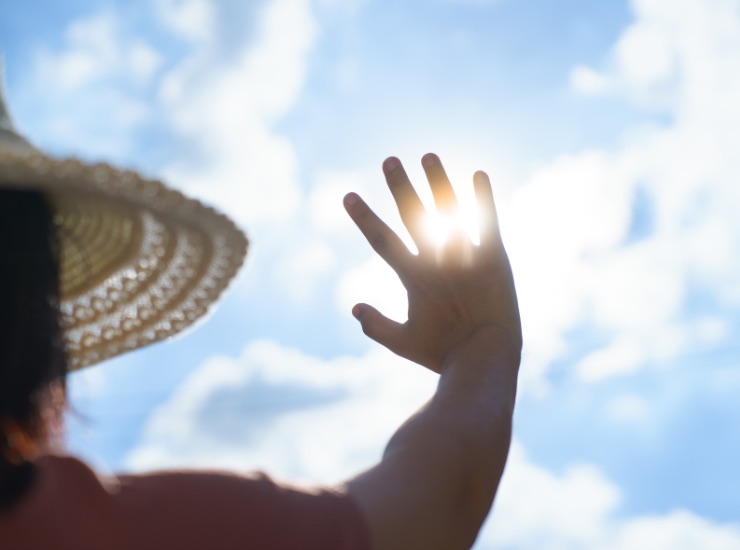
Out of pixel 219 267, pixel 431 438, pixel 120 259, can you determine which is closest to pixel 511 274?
pixel 431 438

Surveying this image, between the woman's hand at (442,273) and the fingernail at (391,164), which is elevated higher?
the fingernail at (391,164)

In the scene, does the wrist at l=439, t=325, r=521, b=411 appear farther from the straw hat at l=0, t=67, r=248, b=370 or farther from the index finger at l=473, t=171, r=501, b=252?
the straw hat at l=0, t=67, r=248, b=370

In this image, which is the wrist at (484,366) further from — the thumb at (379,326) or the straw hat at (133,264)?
the straw hat at (133,264)

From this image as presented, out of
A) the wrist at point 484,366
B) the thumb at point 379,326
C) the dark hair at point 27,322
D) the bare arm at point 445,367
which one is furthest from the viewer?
the thumb at point 379,326

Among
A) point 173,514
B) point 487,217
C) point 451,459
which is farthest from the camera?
point 487,217

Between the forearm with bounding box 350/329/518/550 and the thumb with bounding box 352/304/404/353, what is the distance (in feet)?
0.72

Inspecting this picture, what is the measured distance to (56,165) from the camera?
175cm

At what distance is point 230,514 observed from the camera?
4.95 ft

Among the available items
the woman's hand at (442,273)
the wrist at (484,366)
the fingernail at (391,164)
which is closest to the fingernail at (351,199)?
the woman's hand at (442,273)

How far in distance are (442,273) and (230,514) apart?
0.97 meters

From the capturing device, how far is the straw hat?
6.86 ft

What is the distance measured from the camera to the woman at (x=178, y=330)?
4.84 feet

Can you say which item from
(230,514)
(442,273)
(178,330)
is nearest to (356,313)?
A: (442,273)

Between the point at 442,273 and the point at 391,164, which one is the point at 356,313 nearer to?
the point at 442,273
